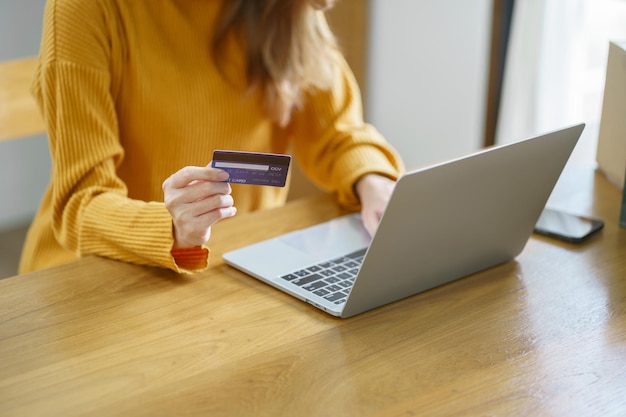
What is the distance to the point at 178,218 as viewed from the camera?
1.03m

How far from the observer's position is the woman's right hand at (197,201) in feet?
3.17

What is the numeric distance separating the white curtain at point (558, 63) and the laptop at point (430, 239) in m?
1.29

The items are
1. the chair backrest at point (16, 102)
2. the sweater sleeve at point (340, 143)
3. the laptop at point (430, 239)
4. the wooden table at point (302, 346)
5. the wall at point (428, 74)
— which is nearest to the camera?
the wooden table at point (302, 346)

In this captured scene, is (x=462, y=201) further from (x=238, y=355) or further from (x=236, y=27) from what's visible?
(x=236, y=27)

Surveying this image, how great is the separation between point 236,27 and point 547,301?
0.73 m

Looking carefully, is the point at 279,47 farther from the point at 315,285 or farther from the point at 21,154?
the point at 21,154

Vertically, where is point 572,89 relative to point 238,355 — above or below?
below

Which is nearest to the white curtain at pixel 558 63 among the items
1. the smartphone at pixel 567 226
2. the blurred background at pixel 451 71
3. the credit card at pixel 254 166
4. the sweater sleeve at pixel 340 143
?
the blurred background at pixel 451 71

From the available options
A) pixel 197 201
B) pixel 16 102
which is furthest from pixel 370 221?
pixel 16 102

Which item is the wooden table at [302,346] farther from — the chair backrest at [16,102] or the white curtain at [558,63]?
the white curtain at [558,63]

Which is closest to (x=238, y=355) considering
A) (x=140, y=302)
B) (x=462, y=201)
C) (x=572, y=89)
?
(x=140, y=302)

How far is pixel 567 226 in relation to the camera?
3.95 ft

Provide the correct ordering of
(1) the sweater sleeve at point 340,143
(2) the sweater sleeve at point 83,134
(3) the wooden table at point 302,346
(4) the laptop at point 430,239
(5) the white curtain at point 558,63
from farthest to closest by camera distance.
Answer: (5) the white curtain at point 558,63 → (1) the sweater sleeve at point 340,143 → (2) the sweater sleeve at point 83,134 → (4) the laptop at point 430,239 → (3) the wooden table at point 302,346

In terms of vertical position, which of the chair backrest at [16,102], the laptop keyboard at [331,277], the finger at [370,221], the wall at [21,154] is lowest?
the wall at [21,154]
